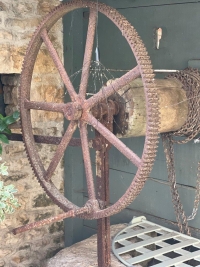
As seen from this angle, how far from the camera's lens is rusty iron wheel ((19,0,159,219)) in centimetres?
203

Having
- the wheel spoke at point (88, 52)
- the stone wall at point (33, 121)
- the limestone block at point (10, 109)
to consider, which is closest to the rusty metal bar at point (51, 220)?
the wheel spoke at point (88, 52)

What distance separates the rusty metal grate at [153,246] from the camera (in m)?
2.54

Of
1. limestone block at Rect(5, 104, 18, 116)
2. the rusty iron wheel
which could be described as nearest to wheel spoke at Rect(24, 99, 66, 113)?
the rusty iron wheel

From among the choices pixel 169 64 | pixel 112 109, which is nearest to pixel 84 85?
pixel 112 109

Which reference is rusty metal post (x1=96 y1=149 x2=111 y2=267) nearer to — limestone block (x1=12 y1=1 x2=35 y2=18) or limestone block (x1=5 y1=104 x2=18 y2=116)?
limestone block (x1=5 y1=104 x2=18 y2=116)

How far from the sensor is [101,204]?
2322mm

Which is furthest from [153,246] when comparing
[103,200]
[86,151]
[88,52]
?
[88,52]

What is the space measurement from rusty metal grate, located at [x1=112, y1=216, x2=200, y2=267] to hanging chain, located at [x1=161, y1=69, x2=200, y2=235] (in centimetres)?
10

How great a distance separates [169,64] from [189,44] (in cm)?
18

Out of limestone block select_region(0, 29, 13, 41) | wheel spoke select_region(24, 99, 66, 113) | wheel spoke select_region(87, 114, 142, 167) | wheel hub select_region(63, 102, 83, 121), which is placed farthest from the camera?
limestone block select_region(0, 29, 13, 41)

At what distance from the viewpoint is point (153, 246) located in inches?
113

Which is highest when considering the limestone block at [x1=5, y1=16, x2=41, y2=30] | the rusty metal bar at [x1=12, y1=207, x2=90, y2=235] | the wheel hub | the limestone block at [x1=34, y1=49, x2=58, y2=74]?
the limestone block at [x1=5, y1=16, x2=41, y2=30]

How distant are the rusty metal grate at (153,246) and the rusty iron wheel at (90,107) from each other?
1.57 feet

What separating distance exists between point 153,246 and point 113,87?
1151 mm
